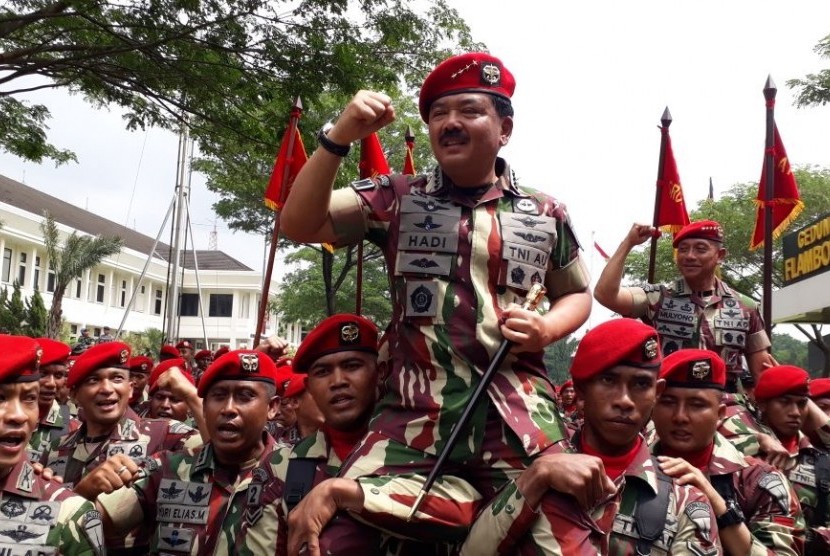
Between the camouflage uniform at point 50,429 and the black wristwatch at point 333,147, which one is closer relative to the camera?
the black wristwatch at point 333,147

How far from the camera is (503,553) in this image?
2.66 m

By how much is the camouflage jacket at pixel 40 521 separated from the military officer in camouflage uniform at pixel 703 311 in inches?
141

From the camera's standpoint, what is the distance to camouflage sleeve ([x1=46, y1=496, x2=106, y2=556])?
3.18 meters

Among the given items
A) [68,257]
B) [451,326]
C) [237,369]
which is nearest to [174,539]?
[237,369]

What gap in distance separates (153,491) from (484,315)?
2319mm

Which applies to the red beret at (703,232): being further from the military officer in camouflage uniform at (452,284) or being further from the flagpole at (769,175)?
the military officer in camouflage uniform at (452,284)

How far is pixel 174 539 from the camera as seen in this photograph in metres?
4.18

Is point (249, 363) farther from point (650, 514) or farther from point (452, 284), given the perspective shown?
point (650, 514)

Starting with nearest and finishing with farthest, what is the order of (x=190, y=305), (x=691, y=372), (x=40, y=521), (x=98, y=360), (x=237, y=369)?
(x=40, y=521)
(x=691, y=372)
(x=237, y=369)
(x=98, y=360)
(x=190, y=305)

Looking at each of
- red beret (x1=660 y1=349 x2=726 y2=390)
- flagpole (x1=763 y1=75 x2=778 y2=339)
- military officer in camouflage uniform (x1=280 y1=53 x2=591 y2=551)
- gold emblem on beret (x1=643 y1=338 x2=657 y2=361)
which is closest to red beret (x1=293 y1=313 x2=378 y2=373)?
military officer in camouflage uniform (x1=280 y1=53 x2=591 y2=551)

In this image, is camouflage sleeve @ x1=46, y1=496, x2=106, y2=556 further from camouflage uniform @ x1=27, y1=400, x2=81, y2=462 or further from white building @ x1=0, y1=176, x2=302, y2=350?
white building @ x1=0, y1=176, x2=302, y2=350

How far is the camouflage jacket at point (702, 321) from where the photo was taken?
5.71 metres

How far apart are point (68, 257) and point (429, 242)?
32.4 metres

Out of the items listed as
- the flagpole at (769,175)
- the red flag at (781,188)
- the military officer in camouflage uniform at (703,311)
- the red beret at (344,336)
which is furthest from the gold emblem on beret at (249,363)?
the red flag at (781,188)
